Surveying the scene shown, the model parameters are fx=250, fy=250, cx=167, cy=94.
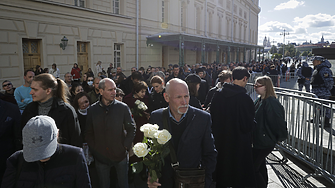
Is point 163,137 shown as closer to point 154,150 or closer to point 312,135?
point 154,150

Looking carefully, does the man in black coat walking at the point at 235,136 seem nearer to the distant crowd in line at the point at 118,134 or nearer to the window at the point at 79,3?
the distant crowd in line at the point at 118,134

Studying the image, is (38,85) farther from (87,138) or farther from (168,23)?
(168,23)

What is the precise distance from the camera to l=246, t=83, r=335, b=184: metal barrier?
176 inches

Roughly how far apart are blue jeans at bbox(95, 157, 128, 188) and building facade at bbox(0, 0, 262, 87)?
10713 millimetres

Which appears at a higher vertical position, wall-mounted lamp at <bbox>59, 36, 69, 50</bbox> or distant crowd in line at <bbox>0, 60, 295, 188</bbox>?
wall-mounted lamp at <bbox>59, 36, 69, 50</bbox>

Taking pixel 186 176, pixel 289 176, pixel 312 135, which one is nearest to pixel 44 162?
pixel 186 176

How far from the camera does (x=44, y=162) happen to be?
77.0 inches

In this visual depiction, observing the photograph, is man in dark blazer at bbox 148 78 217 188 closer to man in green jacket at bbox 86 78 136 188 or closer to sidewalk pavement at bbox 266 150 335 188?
man in green jacket at bbox 86 78 136 188

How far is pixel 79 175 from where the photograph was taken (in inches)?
80.5

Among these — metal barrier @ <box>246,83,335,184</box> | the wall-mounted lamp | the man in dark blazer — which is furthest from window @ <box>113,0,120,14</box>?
the man in dark blazer

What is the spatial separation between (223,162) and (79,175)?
7.49 feet

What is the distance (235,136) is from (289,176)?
2.11 m

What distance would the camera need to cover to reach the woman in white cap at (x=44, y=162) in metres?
1.81

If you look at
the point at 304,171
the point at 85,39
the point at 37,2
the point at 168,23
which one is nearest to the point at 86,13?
the point at 85,39
